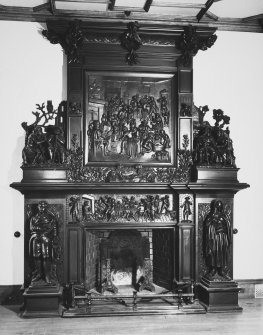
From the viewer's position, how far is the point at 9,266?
5266 millimetres

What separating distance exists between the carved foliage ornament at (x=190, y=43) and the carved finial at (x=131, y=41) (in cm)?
58

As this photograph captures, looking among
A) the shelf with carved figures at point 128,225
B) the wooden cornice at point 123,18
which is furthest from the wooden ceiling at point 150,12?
the shelf with carved figures at point 128,225

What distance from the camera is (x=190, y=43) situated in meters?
5.23

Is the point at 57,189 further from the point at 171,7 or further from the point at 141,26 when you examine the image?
the point at 171,7

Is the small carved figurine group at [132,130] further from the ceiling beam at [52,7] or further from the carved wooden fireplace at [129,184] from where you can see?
the ceiling beam at [52,7]

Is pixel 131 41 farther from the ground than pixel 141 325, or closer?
farther from the ground

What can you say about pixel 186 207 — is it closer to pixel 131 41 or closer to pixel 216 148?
pixel 216 148

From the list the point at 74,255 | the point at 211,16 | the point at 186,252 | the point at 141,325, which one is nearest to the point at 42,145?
the point at 74,255

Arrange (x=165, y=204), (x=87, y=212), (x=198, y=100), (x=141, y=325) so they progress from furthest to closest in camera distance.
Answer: (x=198, y=100) < (x=165, y=204) < (x=87, y=212) < (x=141, y=325)

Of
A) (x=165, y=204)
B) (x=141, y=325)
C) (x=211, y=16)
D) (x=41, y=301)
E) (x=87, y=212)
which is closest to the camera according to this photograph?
(x=141, y=325)

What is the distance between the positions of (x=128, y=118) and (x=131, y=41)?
39.3 inches

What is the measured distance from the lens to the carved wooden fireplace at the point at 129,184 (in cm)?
500

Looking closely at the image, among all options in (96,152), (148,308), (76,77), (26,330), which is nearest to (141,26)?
(76,77)

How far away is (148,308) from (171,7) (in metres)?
3.81
